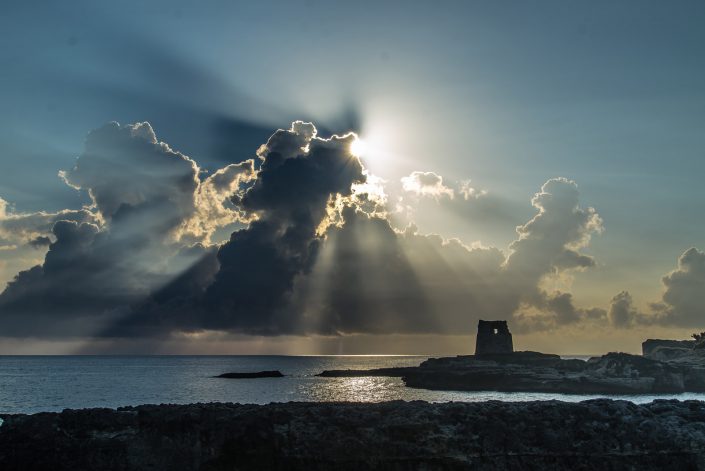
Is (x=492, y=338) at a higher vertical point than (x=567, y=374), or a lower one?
higher

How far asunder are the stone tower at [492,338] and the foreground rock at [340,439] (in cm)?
8805

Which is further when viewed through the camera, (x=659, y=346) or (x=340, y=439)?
Answer: (x=659, y=346)

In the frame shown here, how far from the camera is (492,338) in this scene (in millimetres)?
111438

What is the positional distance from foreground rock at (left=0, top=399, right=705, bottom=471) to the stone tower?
88049 millimetres

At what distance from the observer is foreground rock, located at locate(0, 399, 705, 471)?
22266 mm

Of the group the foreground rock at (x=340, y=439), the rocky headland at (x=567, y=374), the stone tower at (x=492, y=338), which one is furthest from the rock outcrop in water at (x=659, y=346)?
the foreground rock at (x=340, y=439)

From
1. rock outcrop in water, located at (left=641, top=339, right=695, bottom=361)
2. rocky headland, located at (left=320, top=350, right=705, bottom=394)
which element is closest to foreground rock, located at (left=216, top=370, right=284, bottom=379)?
rocky headland, located at (left=320, top=350, right=705, bottom=394)

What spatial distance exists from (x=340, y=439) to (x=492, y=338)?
92.7 m

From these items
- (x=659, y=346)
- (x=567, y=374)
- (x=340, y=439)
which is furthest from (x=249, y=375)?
(x=340, y=439)

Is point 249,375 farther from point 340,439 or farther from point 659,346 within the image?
point 340,439

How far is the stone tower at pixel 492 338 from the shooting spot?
366ft

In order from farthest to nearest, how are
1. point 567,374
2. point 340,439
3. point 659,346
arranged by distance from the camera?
point 659,346 < point 567,374 < point 340,439

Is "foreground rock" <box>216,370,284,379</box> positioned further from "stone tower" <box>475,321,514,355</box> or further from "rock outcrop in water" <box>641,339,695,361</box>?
"rock outcrop in water" <box>641,339,695,361</box>

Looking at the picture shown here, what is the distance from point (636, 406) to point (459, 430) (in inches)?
335
